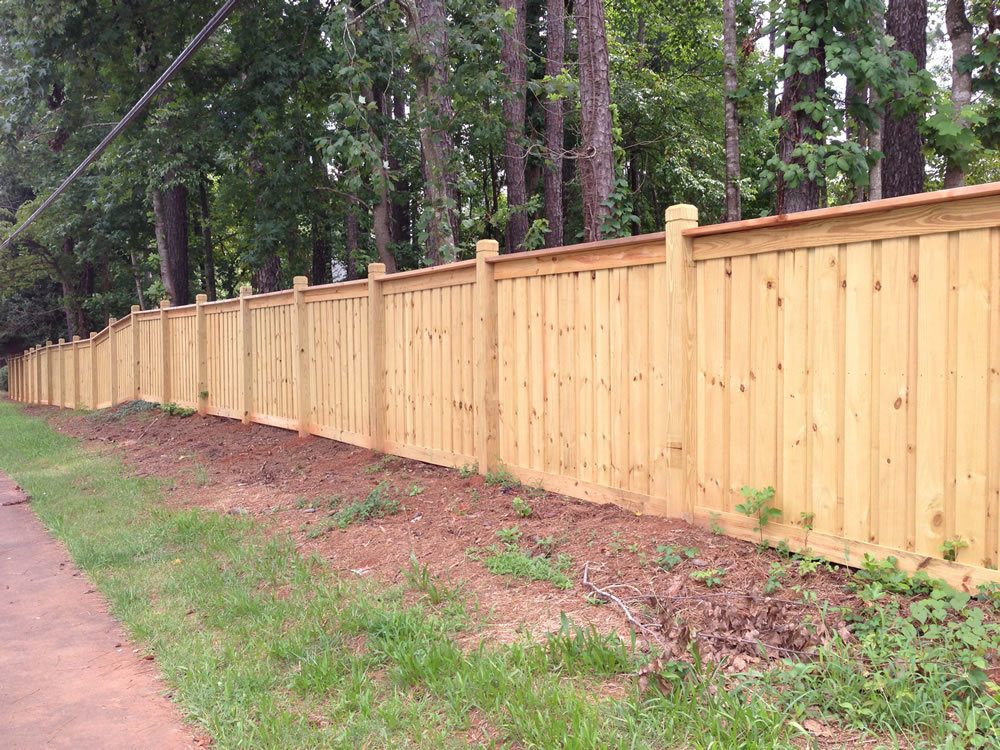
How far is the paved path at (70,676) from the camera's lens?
3.12 m

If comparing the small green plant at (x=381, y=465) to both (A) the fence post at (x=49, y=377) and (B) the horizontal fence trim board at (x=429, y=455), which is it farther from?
(A) the fence post at (x=49, y=377)

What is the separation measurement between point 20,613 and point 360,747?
2963mm

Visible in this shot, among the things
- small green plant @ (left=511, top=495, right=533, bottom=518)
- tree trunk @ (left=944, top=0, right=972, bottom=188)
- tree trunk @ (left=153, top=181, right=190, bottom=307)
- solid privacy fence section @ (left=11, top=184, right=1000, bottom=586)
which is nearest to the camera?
solid privacy fence section @ (left=11, top=184, right=1000, bottom=586)

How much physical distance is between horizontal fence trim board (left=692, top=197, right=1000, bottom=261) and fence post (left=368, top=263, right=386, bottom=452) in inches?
153

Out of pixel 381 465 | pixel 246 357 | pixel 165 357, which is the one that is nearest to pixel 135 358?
pixel 165 357

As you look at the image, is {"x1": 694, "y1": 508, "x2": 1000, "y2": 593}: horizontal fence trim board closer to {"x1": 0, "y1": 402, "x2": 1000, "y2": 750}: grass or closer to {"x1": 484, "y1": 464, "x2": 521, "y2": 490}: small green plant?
{"x1": 0, "y1": 402, "x2": 1000, "y2": 750}: grass

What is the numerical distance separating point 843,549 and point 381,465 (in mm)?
4445

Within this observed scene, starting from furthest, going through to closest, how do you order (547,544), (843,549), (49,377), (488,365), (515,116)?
(49,377) → (515,116) → (488,365) → (547,544) → (843,549)

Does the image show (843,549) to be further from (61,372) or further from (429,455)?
(61,372)

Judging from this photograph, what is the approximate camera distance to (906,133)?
9.39 meters

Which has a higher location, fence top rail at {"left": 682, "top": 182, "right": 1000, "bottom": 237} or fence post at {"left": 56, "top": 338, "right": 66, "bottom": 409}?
fence top rail at {"left": 682, "top": 182, "right": 1000, "bottom": 237}

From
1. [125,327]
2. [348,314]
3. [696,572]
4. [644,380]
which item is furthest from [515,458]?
[125,327]

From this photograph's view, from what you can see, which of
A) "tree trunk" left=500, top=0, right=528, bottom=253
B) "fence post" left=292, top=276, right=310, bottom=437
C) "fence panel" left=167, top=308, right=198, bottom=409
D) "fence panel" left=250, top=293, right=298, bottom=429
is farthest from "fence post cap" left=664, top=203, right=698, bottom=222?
"fence panel" left=167, top=308, right=198, bottom=409

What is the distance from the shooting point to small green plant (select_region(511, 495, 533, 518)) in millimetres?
5297
